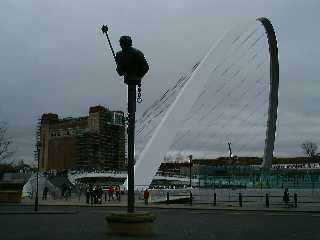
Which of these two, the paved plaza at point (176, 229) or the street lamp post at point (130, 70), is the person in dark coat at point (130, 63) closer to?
the street lamp post at point (130, 70)

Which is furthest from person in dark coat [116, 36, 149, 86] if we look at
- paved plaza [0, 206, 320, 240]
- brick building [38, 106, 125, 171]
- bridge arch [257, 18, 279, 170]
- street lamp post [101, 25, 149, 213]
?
brick building [38, 106, 125, 171]

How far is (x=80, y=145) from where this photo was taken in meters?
141

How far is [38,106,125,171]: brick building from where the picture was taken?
5335 inches

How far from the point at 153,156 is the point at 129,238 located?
26660mm

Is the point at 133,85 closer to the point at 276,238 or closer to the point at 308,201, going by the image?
the point at 276,238

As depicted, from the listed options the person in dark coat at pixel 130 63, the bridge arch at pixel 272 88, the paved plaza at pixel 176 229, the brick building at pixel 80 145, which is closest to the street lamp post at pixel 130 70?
the person in dark coat at pixel 130 63

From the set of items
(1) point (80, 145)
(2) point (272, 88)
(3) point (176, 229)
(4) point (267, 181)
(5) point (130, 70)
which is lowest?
(3) point (176, 229)

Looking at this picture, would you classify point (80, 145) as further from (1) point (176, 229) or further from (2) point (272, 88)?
(1) point (176, 229)

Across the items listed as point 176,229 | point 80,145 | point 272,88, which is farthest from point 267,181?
point 80,145

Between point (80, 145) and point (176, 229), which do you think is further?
point (80, 145)

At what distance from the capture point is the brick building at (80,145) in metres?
136

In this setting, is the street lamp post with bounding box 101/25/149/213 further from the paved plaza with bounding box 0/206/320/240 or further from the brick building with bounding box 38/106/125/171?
the brick building with bounding box 38/106/125/171

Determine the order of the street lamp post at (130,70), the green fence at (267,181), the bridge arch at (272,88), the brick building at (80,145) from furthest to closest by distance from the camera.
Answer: the brick building at (80,145) → the green fence at (267,181) → the bridge arch at (272,88) → the street lamp post at (130,70)

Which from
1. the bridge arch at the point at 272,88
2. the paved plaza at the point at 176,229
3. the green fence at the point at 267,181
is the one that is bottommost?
the paved plaza at the point at 176,229
